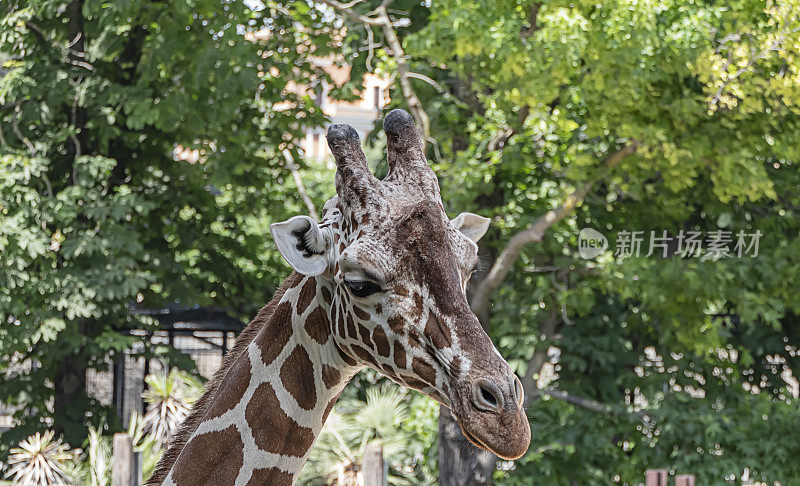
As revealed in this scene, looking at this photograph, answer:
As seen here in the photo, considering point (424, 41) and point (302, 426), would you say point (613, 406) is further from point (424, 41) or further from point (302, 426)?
point (302, 426)

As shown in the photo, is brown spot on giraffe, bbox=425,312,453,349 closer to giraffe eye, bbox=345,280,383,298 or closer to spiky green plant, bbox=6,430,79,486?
giraffe eye, bbox=345,280,383,298

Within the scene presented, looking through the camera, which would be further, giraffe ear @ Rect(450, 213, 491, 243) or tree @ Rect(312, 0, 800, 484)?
tree @ Rect(312, 0, 800, 484)

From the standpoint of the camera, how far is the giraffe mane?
2803mm

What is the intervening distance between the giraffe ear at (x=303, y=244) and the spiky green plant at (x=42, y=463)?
27.0 ft

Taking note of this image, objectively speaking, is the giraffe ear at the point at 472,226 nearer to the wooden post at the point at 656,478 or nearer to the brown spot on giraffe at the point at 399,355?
the brown spot on giraffe at the point at 399,355

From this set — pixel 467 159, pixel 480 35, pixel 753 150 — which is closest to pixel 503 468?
pixel 467 159

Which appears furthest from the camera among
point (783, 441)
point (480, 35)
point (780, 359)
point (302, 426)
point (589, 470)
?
point (780, 359)

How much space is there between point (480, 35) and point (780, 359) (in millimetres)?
7450

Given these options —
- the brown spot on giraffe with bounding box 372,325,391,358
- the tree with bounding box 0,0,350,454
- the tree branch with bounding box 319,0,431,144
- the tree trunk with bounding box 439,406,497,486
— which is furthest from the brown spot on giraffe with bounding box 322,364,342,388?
the tree trunk with bounding box 439,406,497,486

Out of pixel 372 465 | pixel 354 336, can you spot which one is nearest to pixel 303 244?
pixel 354 336

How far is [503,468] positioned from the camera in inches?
421

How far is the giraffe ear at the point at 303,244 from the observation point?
2.44 meters

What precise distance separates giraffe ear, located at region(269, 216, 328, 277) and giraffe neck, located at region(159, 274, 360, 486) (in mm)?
104

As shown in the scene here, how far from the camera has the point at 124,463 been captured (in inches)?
250
